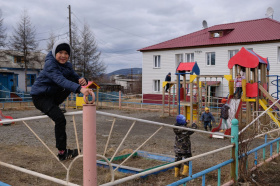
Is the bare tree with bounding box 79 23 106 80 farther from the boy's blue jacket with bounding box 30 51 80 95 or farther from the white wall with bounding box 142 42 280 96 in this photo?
the boy's blue jacket with bounding box 30 51 80 95

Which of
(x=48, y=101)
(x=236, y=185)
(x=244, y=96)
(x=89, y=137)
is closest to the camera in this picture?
(x=89, y=137)

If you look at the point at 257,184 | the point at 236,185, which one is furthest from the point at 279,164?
the point at 236,185

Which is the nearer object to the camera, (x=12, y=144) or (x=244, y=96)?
(x=12, y=144)

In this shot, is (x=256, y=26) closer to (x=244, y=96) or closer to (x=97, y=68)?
(x=244, y=96)

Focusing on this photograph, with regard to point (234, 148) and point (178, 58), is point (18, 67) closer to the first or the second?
Answer: point (178, 58)

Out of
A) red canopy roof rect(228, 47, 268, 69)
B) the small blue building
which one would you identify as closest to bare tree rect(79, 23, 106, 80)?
the small blue building

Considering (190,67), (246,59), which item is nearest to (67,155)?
(246,59)

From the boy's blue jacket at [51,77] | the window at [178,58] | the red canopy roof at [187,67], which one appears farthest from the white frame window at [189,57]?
the boy's blue jacket at [51,77]

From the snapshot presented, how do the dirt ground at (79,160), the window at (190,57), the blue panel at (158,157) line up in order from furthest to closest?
the window at (190,57)
the blue panel at (158,157)
the dirt ground at (79,160)

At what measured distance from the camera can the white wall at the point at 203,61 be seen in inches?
723

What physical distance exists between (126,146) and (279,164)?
389 centimetres

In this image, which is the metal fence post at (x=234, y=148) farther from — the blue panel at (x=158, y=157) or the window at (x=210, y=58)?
the window at (x=210, y=58)

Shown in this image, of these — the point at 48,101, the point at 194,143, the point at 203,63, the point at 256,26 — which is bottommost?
the point at 194,143

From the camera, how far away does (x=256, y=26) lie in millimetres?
21109
